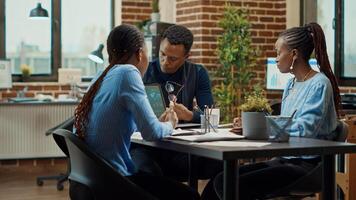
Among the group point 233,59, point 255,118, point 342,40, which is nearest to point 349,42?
point 342,40

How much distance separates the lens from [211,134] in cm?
272

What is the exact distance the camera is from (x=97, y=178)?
2447 mm

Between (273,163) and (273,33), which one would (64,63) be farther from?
(273,163)

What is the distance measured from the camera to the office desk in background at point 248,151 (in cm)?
221

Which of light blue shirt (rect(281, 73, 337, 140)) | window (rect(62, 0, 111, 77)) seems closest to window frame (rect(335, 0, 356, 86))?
window (rect(62, 0, 111, 77))

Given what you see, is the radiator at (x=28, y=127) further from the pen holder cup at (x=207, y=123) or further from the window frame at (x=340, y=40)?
the pen holder cup at (x=207, y=123)

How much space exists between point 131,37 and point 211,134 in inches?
20.8

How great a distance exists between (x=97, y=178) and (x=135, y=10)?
528cm

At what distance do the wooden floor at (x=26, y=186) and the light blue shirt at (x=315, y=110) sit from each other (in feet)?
10.2

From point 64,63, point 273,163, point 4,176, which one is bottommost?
point 4,176

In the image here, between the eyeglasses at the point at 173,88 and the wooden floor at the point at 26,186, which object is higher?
the eyeglasses at the point at 173,88

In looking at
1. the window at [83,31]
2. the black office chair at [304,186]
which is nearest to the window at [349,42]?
the window at [83,31]

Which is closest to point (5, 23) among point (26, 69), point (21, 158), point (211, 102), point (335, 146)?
point (26, 69)

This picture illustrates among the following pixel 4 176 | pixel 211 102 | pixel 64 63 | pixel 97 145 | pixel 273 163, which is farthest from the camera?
pixel 64 63
